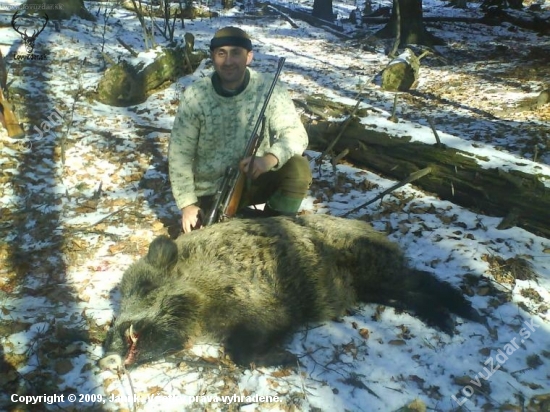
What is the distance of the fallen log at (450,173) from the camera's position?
4.86m

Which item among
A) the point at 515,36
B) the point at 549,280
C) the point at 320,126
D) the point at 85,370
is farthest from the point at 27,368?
the point at 515,36

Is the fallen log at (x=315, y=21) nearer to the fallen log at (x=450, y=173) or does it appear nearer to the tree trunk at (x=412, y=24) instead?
the tree trunk at (x=412, y=24)

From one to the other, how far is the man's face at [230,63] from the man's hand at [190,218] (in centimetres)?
127

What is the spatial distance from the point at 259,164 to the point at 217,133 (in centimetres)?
68

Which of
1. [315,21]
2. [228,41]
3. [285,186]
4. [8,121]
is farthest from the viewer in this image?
[315,21]

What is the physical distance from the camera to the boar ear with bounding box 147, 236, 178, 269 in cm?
334

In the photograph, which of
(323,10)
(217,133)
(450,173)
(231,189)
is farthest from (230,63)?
(323,10)

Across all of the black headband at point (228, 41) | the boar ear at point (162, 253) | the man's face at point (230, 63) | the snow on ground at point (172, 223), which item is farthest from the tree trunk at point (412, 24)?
the boar ear at point (162, 253)

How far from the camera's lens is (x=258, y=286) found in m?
3.56

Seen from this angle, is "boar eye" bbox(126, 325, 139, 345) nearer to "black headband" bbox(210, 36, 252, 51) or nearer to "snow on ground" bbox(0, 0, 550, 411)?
"snow on ground" bbox(0, 0, 550, 411)

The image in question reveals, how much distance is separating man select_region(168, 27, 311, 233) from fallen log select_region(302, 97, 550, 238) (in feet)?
6.80

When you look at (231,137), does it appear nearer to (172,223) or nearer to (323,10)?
(172,223)

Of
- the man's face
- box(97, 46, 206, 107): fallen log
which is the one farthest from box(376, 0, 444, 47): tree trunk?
the man's face

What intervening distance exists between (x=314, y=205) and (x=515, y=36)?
1377 cm
